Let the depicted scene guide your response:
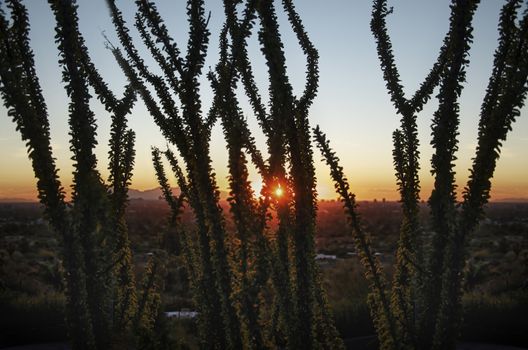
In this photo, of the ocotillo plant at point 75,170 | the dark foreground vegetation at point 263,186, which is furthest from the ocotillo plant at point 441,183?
the ocotillo plant at point 75,170

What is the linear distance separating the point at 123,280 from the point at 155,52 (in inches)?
116

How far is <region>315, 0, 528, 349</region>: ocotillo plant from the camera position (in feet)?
11.7

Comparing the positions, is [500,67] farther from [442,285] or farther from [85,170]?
[85,170]

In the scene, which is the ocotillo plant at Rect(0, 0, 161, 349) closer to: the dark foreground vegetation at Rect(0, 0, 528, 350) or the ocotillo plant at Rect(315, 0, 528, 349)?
the dark foreground vegetation at Rect(0, 0, 528, 350)

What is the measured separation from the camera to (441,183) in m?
3.70

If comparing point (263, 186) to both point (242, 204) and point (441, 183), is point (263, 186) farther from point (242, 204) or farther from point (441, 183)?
point (441, 183)

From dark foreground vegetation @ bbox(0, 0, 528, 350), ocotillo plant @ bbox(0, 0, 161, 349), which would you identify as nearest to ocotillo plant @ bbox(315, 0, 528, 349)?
dark foreground vegetation @ bbox(0, 0, 528, 350)

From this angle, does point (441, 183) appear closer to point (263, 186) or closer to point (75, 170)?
point (263, 186)

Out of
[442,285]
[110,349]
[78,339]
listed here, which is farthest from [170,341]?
[442,285]

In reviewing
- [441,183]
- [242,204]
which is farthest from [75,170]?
[441,183]

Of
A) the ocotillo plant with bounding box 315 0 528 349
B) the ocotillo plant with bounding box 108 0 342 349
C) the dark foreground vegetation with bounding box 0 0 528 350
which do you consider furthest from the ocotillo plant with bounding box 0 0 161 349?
the ocotillo plant with bounding box 315 0 528 349

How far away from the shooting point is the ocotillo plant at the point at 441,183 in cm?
357

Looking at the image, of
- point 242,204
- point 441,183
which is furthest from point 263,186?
point 441,183

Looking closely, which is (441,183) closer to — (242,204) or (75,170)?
(242,204)
